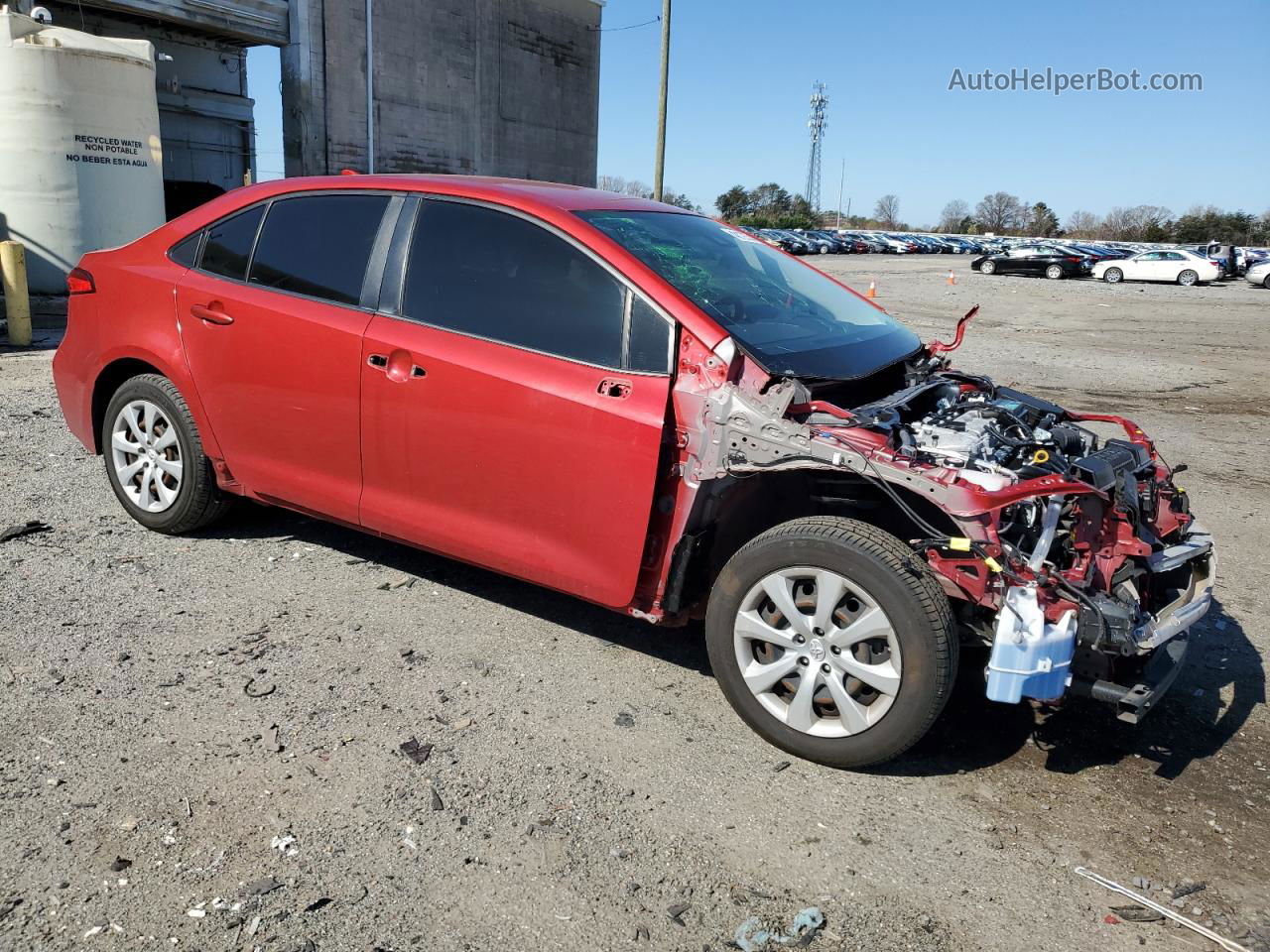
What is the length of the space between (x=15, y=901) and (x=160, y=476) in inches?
111

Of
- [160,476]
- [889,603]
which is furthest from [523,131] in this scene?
[889,603]

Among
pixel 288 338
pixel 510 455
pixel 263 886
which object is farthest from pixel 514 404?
pixel 263 886

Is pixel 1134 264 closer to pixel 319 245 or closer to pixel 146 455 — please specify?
pixel 319 245

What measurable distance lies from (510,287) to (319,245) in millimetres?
1041

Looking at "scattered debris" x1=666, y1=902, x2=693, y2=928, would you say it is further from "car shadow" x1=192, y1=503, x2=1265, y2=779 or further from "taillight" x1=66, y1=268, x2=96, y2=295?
"taillight" x1=66, y1=268, x2=96, y2=295

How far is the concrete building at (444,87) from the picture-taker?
25984 millimetres

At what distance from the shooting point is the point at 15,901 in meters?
2.56

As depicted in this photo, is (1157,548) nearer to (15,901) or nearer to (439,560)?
(439,560)

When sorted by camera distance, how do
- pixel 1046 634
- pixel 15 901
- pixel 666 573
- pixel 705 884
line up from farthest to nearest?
pixel 666 573
pixel 1046 634
pixel 705 884
pixel 15 901

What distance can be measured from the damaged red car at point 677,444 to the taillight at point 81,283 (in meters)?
0.38

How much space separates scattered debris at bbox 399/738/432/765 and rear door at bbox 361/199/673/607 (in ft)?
2.52

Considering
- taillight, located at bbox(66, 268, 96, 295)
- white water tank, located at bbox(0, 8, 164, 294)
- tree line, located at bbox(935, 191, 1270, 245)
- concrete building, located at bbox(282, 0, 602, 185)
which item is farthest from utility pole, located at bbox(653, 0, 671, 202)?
tree line, located at bbox(935, 191, 1270, 245)

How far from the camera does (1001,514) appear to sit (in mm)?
3215

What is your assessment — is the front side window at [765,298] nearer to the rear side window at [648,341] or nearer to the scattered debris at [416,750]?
the rear side window at [648,341]
